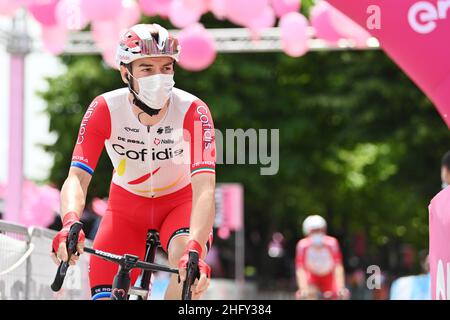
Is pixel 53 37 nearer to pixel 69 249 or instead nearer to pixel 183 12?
pixel 183 12

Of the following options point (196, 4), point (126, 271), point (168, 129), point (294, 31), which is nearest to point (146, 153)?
point (168, 129)

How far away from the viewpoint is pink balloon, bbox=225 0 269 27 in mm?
13180

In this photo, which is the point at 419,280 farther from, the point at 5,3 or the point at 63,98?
the point at 63,98

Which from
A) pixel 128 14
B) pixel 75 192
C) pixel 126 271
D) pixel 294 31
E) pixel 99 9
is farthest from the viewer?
pixel 294 31

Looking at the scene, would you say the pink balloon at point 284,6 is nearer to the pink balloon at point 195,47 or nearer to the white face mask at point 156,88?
the pink balloon at point 195,47

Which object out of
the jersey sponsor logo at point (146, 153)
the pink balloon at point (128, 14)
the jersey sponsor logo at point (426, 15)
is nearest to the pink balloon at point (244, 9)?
the pink balloon at point (128, 14)

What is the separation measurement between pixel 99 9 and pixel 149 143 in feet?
24.8

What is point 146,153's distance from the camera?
553 cm

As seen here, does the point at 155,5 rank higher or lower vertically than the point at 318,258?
higher

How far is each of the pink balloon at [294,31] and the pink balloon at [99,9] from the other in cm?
332

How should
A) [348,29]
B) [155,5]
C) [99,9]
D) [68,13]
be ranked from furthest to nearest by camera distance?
[348,29] → [155,5] → [68,13] → [99,9]

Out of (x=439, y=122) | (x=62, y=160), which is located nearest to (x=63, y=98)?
(x=62, y=160)

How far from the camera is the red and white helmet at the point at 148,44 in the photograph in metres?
5.03

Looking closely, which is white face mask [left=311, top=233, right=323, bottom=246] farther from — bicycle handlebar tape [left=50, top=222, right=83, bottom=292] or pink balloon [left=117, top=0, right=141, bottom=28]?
bicycle handlebar tape [left=50, top=222, right=83, bottom=292]
